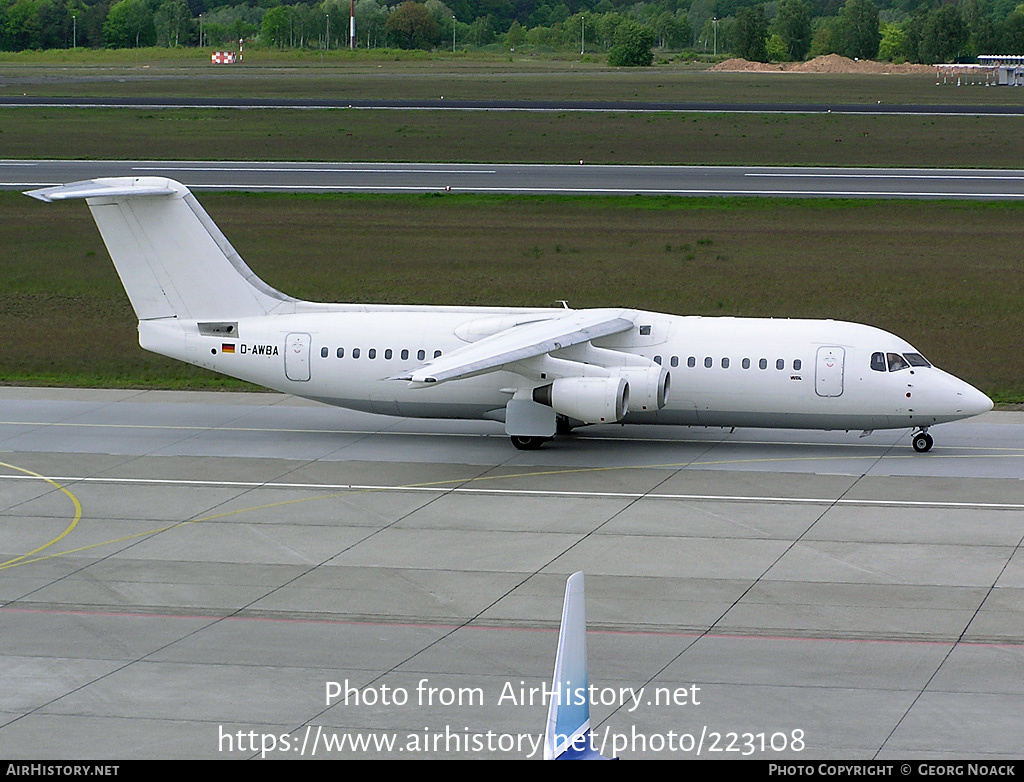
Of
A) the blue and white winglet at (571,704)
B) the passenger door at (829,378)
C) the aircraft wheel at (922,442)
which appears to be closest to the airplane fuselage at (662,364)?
the passenger door at (829,378)

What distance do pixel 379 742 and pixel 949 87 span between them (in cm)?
13543

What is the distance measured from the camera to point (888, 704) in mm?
18516

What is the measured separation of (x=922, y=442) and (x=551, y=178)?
49.4m

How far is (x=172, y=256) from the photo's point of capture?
3459 cm

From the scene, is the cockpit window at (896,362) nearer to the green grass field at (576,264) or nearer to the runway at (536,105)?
the green grass field at (576,264)

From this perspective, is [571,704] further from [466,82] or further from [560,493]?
[466,82]

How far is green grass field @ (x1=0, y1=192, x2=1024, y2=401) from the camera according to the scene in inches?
1804

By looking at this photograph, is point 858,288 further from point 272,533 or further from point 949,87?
point 949,87

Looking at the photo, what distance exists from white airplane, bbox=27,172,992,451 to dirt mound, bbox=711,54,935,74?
14669cm

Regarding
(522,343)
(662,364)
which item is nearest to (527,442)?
(522,343)

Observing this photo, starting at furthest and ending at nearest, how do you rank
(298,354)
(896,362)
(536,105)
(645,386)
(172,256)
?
(536,105)
(172,256)
(298,354)
(896,362)
(645,386)

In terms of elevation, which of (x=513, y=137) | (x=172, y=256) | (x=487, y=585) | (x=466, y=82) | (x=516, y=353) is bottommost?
(x=487, y=585)

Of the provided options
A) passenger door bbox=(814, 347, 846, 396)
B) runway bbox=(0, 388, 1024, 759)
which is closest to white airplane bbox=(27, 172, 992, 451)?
passenger door bbox=(814, 347, 846, 396)
